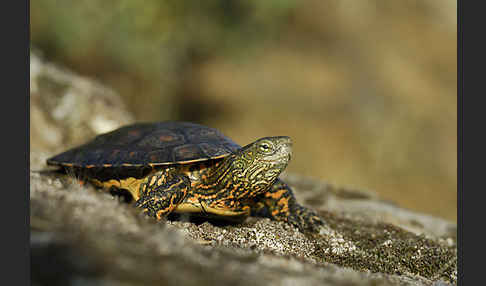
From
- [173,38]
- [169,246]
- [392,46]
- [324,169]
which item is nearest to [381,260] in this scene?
[169,246]

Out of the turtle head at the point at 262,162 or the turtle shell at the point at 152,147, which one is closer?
the turtle head at the point at 262,162

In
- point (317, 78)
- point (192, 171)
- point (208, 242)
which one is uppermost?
point (317, 78)

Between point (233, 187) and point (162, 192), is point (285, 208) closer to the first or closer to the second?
point (233, 187)

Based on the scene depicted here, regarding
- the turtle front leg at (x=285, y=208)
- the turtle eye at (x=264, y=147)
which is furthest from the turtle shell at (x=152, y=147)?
the turtle front leg at (x=285, y=208)

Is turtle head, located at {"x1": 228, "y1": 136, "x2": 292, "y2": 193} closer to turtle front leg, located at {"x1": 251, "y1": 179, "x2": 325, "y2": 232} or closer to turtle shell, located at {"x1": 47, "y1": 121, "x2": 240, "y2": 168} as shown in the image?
turtle shell, located at {"x1": 47, "y1": 121, "x2": 240, "y2": 168}

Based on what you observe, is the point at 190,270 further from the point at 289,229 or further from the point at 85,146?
the point at 85,146

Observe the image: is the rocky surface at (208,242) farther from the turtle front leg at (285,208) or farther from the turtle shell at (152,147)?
the turtle shell at (152,147)

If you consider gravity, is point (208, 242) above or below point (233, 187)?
below

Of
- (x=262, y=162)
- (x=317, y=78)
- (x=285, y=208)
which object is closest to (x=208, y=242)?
(x=262, y=162)
